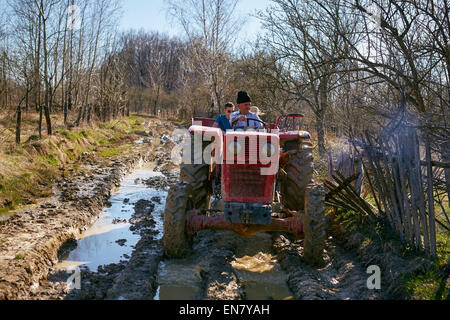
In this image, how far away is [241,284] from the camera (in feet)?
13.4

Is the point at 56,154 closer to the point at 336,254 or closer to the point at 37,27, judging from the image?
the point at 37,27

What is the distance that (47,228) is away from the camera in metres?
5.28

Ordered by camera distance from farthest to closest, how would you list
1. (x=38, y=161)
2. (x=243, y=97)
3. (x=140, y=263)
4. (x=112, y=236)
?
(x=38, y=161), (x=243, y=97), (x=112, y=236), (x=140, y=263)

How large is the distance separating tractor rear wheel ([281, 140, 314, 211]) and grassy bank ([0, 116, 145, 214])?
13.6ft

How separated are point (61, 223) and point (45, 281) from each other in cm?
165

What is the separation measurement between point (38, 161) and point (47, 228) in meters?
4.01

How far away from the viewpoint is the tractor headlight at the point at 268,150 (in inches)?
173

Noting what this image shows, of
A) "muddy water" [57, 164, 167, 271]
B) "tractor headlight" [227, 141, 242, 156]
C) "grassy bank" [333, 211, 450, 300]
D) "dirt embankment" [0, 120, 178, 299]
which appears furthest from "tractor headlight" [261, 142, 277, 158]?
"dirt embankment" [0, 120, 178, 299]

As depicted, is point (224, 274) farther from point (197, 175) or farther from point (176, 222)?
point (197, 175)

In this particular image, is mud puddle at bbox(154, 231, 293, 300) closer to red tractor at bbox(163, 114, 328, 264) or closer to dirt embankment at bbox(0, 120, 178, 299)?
red tractor at bbox(163, 114, 328, 264)

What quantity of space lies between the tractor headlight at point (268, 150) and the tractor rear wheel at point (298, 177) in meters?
1.10

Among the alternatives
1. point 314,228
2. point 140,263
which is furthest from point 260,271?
point 140,263

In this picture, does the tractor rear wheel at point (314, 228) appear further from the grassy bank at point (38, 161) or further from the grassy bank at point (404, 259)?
the grassy bank at point (38, 161)

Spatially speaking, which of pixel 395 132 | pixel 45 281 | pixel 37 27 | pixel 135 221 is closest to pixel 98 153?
pixel 37 27
